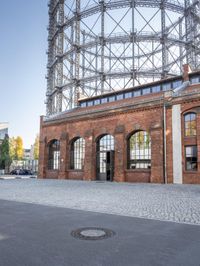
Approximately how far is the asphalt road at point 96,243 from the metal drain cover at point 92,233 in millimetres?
140

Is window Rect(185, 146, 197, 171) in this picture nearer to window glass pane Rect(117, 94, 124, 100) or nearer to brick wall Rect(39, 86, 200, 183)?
brick wall Rect(39, 86, 200, 183)

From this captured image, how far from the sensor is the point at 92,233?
505 cm

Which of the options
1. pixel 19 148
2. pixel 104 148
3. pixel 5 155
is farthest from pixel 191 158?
pixel 19 148

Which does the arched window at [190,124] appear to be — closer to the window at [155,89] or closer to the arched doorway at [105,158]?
the arched doorway at [105,158]

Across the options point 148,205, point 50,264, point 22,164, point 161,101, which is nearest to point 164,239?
point 50,264

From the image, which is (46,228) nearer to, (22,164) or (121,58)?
(121,58)

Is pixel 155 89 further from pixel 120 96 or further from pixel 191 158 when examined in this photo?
pixel 191 158

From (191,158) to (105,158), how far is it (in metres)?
7.28

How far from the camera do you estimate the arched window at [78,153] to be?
2381cm

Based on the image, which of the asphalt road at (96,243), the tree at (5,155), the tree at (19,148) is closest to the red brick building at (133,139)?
the asphalt road at (96,243)

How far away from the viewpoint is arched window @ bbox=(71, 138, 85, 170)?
78.1ft

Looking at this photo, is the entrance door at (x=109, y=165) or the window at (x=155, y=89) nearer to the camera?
the entrance door at (x=109, y=165)

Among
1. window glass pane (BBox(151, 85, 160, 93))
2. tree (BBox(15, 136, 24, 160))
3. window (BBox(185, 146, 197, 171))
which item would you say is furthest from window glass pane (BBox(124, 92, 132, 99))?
tree (BBox(15, 136, 24, 160))

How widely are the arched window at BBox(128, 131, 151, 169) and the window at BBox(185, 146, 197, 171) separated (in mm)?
2822
